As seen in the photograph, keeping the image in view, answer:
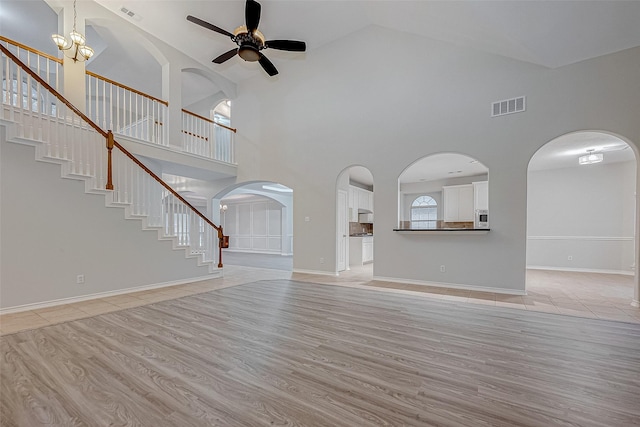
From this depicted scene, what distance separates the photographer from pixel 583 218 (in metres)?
6.94

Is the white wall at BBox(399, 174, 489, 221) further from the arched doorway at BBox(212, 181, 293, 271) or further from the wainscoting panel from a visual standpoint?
the arched doorway at BBox(212, 181, 293, 271)

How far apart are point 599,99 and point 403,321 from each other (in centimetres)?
424

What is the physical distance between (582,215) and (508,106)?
4.78 m

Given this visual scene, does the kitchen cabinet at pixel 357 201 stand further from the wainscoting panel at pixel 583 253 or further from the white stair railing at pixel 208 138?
the wainscoting panel at pixel 583 253

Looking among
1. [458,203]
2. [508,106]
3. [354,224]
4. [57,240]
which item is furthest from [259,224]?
[508,106]

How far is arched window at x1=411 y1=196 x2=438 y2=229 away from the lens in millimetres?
10242

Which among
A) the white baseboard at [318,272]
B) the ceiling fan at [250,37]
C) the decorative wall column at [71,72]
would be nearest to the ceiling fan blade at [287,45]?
the ceiling fan at [250,37]

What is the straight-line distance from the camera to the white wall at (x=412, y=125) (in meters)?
4.08

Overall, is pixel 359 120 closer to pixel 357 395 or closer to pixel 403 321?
pixel 403 321

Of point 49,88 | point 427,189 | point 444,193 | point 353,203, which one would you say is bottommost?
point 353,203

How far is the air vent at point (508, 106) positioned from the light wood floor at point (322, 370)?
3.10 m

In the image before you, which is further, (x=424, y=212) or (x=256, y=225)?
(x=256, y=225)

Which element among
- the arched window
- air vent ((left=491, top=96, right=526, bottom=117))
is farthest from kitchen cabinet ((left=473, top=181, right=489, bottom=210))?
air vent ((left=491, top=96, right=526, bottom=117))

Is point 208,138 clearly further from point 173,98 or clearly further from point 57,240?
point 57,240
